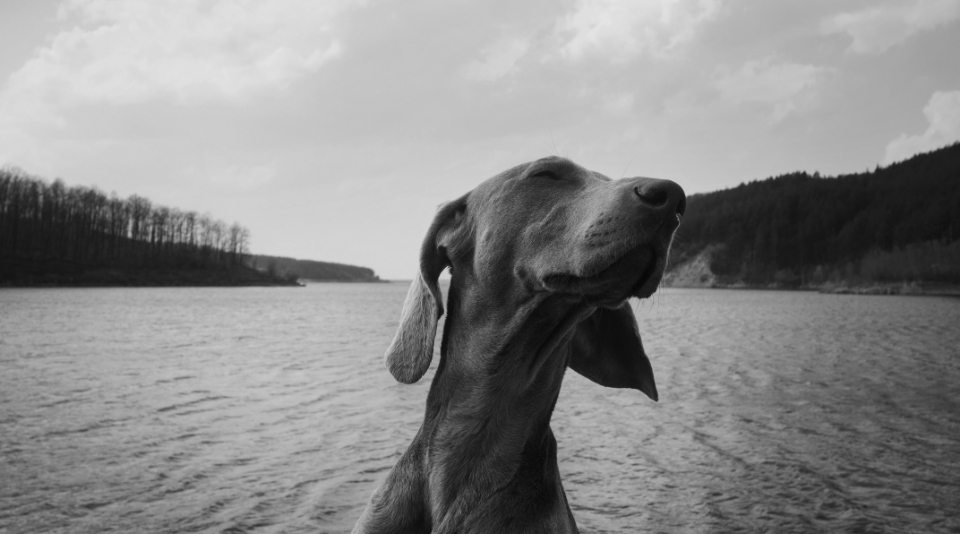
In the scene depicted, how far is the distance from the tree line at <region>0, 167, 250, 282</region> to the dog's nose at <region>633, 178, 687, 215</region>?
96739 millimetres

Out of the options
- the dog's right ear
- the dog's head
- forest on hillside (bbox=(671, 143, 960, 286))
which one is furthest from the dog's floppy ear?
forest on hillside (bbox=(671, 143, 960, 286))

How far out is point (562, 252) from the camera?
9.44 ft

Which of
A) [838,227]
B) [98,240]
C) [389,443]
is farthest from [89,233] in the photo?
[838,227]

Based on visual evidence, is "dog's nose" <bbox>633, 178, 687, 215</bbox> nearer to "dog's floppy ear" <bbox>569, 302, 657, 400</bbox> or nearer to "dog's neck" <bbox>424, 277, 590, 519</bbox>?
"dog's neck" <bbox>424, 277, 590, 519</bbox>

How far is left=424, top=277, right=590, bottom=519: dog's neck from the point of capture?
2.96 metres

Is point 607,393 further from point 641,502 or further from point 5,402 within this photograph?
point 5,402

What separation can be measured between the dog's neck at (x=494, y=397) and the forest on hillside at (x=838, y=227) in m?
124

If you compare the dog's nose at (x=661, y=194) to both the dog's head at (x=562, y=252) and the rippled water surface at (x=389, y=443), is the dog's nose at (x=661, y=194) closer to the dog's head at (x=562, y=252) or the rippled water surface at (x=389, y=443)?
the dog's head at (x=562, y=252)

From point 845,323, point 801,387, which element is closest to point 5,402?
point 801,387

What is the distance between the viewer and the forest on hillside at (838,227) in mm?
127625

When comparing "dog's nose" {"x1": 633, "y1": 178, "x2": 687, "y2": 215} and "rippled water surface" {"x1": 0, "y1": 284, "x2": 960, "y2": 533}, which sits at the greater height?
"dog's nose" {"x1": 633, "y1": 178, "x2": 687, "y2": 215}

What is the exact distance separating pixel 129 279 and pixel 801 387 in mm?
108062

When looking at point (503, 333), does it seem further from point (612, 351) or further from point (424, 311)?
point (612, 351)

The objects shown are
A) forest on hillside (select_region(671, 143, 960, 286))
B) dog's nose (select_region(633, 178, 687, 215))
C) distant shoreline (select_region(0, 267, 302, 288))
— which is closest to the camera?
dog's nose (select_region(633, 178, 687, 215))
